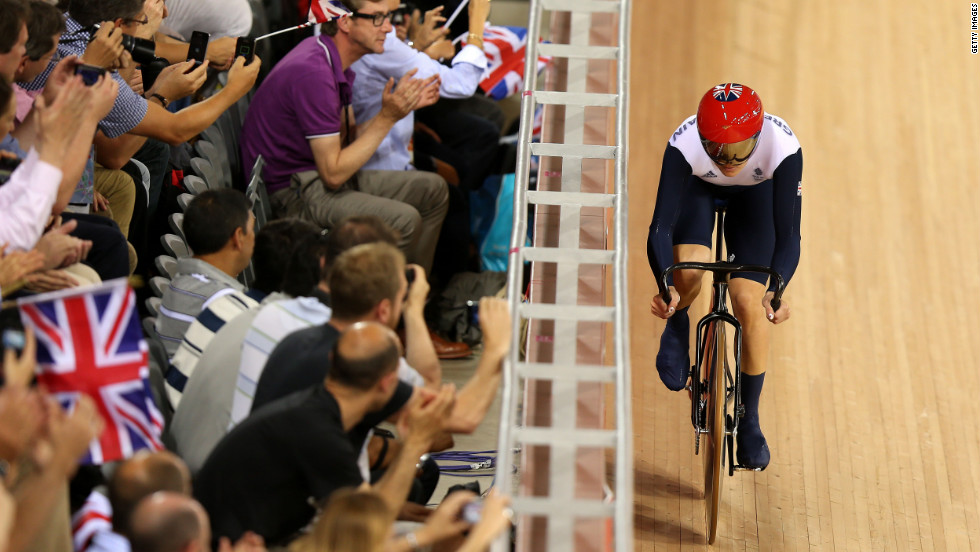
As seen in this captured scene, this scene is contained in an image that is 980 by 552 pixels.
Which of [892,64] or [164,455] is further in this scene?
[892,64]

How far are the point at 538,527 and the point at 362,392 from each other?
619mm

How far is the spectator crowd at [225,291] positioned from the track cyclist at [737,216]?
117 cm

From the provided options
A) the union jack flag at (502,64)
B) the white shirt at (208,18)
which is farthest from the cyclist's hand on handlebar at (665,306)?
the union jack flag at (502,64)

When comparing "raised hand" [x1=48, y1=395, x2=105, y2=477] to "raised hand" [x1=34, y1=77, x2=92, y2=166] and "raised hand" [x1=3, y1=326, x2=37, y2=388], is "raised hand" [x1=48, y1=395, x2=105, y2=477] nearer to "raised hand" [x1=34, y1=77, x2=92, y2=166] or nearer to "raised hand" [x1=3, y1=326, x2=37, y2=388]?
"raised hand" [x1=3, y1=326, x2=37, y2=388]

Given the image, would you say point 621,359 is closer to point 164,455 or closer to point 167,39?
point 164,455

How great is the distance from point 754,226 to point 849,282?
1901 mm

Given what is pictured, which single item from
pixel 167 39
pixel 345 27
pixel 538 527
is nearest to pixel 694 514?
pixel 538 527

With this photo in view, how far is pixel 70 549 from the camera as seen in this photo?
100 inches

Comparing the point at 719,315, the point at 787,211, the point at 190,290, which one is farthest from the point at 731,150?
the point at 190,290

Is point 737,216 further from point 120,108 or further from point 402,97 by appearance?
point 120,108

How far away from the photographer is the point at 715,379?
4078 mm

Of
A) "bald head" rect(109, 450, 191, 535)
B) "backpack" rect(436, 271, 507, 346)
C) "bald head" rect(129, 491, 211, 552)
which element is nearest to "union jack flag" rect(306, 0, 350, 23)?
"backpack" rect(436, 271, 507, 346)

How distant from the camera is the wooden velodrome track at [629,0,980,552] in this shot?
4613mm

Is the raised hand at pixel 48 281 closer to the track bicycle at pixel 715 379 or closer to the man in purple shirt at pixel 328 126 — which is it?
the man in purple shirt at pixel 328 126
